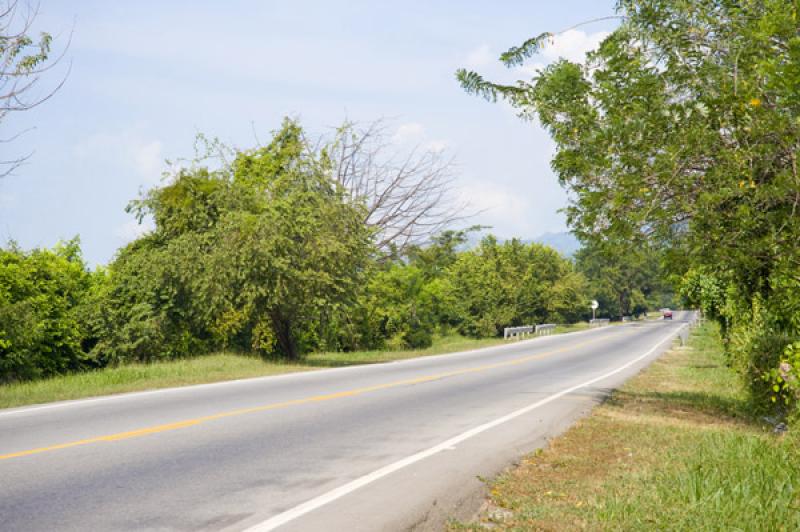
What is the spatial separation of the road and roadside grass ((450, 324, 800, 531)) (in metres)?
0.43

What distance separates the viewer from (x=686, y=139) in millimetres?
10047

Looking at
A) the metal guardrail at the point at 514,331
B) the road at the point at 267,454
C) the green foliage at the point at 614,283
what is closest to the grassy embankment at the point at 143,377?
the road at the point at 267,454

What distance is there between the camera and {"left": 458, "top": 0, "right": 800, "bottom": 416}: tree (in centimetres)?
950

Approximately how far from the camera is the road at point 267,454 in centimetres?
571

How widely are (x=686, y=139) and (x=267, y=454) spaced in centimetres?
703

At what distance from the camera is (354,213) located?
84.7 ft

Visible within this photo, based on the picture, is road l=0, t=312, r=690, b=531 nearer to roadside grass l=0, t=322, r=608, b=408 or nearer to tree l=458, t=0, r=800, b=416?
roadside grass l=0, t=322, r=608, b=408

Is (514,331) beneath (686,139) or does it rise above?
beneath

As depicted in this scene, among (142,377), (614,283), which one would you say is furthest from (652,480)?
(614,283)

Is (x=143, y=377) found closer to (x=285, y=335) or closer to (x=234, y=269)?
(x=234, y=269)

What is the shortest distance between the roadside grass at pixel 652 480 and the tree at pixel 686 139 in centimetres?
274

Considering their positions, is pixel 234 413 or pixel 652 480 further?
pixel 234 413

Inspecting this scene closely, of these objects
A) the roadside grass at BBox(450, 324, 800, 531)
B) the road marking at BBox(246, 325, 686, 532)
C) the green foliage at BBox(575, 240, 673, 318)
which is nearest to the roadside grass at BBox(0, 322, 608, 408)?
the road marking at BBox(246, 325, 686, 532)

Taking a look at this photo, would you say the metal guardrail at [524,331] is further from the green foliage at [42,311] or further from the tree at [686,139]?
the tree at [686,139]
